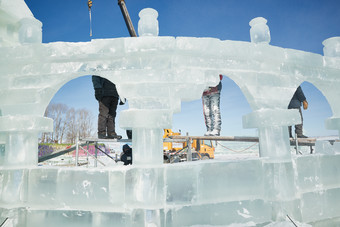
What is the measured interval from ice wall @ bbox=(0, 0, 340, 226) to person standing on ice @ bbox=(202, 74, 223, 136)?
5.06 feet

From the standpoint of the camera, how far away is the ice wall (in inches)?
69.3

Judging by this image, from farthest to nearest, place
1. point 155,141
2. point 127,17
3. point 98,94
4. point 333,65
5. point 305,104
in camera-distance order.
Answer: point 127,17, point 305,104, point 98,94, point 333,65, point 155,141

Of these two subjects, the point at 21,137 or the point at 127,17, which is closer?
the point at 21,137

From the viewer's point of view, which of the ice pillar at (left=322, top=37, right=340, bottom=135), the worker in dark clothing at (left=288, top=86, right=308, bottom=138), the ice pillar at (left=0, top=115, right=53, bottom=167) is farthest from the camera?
the worker in dark clothing at (left=288, top=86, right=308, bottom=138)

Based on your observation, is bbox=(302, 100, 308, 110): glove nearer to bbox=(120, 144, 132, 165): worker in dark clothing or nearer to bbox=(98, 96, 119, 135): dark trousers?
bbox=(120, 144, 132, 165): worker in dark clothing

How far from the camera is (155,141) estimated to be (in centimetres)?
181

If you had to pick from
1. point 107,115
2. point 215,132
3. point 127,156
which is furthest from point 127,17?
point 215,132

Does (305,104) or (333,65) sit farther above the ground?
(333,65)

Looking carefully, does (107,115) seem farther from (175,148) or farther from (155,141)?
(175,148)

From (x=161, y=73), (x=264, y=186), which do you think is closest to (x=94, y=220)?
(x=161, y=73)

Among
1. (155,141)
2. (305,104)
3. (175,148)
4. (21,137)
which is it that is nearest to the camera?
(155,141)

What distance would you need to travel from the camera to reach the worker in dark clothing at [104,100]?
3826mm

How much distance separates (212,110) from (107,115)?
203 cm

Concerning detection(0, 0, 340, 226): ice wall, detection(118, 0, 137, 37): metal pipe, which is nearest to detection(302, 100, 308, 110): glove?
detection(0, 0, 340, 226): ice wall
